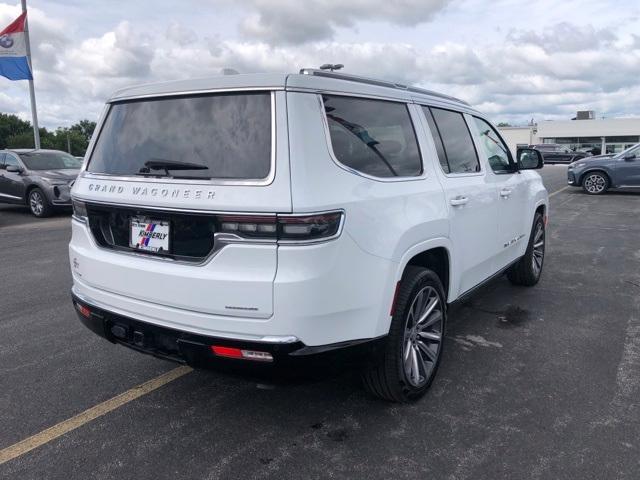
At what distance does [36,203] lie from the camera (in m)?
12.5

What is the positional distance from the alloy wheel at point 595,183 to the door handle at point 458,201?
15.1m

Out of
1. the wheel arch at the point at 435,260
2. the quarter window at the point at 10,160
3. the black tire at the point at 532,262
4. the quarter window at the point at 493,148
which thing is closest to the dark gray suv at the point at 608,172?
the black tire at the point at 532,262

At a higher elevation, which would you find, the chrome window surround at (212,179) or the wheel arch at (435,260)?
the chrome window surround at (212,179)

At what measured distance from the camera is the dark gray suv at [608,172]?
53.0 feet

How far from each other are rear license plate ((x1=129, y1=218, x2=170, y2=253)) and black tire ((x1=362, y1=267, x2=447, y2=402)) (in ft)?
4.27

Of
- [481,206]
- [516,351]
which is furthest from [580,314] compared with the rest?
[481,206]

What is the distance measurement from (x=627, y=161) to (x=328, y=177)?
16643mm

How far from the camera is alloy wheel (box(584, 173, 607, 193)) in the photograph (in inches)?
656

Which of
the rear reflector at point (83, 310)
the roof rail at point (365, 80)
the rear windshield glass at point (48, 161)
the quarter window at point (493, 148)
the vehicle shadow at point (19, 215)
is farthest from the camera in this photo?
the rear windshield glass at point (48, 161)

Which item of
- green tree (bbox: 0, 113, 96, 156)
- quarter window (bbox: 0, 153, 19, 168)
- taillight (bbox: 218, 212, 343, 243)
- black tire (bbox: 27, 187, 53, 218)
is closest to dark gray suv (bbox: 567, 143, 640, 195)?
black tire (bbox: 27, 187, 53, 218)

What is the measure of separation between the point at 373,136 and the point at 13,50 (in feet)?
62.9

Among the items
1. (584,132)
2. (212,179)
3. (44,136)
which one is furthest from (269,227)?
(44,136)

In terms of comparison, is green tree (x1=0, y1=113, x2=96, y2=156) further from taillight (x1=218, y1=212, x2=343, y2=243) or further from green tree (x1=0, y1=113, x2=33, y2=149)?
taillight (x1=218, y1=212, x2=343, y2=243)

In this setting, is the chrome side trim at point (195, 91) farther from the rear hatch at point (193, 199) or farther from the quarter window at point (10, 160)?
the quarter window at point (10, 160)
